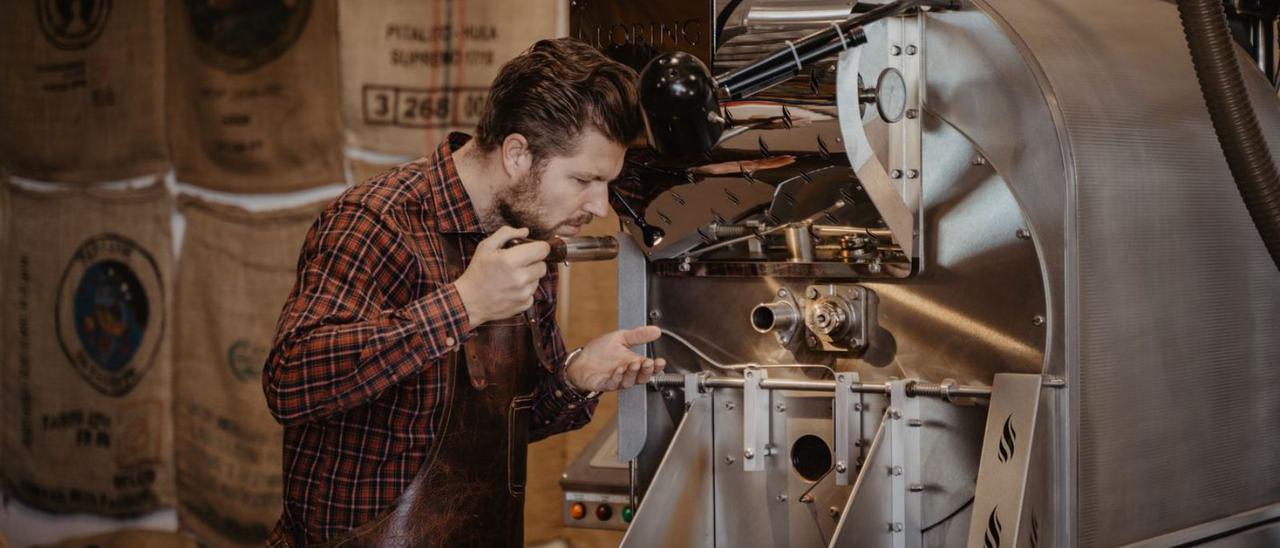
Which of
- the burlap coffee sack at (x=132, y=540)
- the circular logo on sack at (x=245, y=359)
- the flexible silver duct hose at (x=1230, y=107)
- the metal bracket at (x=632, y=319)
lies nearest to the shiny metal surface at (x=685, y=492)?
the metal bracket at (x=632, y=319)

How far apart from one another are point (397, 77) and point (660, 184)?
69.5 inches

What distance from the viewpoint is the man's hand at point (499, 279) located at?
1942mm

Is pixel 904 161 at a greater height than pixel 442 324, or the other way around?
pixel 904 161

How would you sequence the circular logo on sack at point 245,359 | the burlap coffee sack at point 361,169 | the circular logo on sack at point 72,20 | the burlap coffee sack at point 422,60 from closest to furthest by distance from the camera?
the burlap coffee sack at point 422,60 < the burlap coffee sack at point 361,169 < the circular logo on sack at point 245,359 < the circular logo on sack at point 72,20

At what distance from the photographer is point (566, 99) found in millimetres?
2131

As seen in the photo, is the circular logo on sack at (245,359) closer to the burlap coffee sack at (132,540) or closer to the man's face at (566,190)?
the burlap coffee sack at (132,540)

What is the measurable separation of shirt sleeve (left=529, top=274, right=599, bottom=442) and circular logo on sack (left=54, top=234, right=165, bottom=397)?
7.50 feet

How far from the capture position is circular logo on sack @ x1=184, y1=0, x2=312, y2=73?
392 cm

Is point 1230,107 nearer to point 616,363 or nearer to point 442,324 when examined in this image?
point 616,363

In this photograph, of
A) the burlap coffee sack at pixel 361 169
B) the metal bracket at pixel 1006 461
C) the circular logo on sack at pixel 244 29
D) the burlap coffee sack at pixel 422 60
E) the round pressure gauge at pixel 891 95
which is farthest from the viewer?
the circular logo on sack at pixel 244 29

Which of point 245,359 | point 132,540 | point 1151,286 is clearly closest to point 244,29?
point 245,359

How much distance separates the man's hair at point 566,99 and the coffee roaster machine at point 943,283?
6cm

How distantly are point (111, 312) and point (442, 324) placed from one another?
286cm

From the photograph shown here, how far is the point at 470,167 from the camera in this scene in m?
2.25
